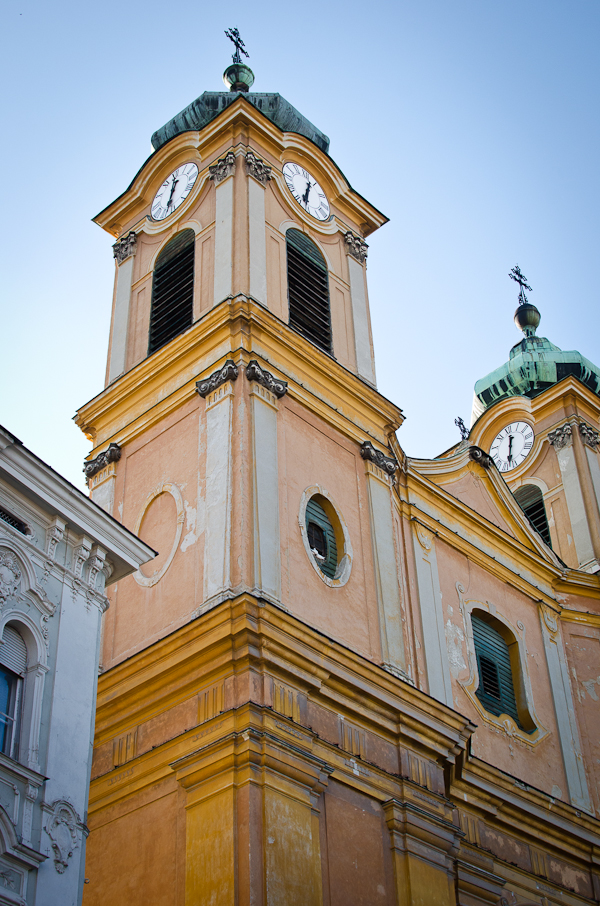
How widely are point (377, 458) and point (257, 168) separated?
5.25m

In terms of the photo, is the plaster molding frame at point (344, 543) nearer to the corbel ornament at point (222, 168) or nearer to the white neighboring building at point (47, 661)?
the white neighboring building at point (47, 661)

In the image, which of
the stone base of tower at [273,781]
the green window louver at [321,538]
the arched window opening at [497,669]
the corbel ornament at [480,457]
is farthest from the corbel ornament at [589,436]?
the stone base of tower at [273,781]

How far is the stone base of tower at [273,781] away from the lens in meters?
13.4

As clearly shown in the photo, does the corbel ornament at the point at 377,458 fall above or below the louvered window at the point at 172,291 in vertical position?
below

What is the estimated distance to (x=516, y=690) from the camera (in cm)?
1952

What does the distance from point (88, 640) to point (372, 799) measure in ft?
15.2

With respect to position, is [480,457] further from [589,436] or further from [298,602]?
[298,602]

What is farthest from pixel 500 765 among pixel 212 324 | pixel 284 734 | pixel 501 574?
pixel 212 324

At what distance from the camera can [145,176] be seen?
72.8 feet

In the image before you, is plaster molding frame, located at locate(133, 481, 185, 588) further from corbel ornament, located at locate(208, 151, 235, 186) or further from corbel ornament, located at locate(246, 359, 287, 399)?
corbel ornament, located at locate(208, 151, 235, 186)

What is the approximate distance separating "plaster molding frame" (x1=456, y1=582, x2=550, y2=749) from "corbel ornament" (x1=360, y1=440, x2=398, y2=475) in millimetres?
2103

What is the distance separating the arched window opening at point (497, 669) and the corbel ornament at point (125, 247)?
8.31m

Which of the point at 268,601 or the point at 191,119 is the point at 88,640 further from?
the point at 191,119

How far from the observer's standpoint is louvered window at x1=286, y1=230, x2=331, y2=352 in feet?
65.0
